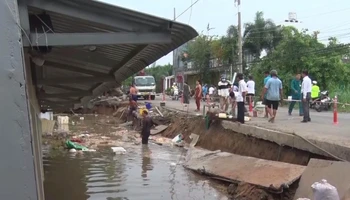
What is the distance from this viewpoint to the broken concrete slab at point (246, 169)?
369 inches

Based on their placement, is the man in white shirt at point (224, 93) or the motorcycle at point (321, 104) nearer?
the man in white shirt at point (224, 93)

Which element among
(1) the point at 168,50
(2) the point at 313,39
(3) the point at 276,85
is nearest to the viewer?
(1) the point at 168,50

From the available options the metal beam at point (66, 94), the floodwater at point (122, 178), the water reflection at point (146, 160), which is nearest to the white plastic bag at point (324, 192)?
the floodwater at point (122, 178)

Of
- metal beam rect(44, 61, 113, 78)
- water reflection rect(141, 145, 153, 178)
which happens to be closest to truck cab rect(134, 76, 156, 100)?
water reflection rect(141, 145, 153, 178)

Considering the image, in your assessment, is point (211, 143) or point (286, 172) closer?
point (286, 172)

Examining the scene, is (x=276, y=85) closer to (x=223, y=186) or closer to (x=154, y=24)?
(x=223, y=186)

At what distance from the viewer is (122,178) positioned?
12.3 metres

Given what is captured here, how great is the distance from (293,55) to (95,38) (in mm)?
29973

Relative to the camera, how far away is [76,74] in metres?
9.62

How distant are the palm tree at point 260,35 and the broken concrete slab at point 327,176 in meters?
34.2

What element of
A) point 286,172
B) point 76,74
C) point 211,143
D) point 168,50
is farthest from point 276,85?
point 168,50

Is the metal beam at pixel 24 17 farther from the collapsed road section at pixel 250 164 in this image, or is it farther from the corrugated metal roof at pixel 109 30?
the collapsed road section at pixel 250 164

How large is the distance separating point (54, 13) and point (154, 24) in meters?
0.95

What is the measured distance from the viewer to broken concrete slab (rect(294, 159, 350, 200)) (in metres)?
7.61
